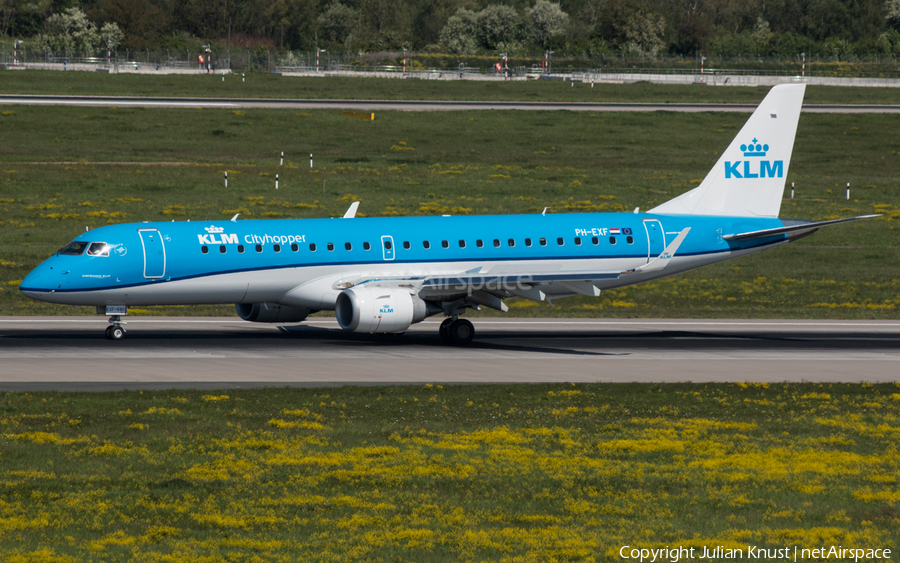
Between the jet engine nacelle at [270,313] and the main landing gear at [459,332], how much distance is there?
5.49 meters

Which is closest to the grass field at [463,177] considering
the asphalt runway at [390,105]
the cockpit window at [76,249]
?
the asphalt runway at [390,105]

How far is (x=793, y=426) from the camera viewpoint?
87.5ft

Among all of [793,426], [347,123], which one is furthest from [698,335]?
[347,123]

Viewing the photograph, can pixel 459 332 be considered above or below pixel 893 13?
below

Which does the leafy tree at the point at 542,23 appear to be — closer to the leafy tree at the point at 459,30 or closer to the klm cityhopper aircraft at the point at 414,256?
the leafy tree at the point at 459,30

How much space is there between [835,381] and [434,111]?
246ft

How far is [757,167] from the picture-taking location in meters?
48.6

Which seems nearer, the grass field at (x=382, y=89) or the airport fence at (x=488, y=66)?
the grass field at (x=382, y=89)

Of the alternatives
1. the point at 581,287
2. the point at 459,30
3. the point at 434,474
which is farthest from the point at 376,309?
the point at 459,30

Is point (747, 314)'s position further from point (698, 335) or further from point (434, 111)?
point (434, 111)

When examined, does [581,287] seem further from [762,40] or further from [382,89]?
[762,40]

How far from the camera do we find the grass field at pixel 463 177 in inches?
2267

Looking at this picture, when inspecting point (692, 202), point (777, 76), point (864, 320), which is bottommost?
point (864, 320)
